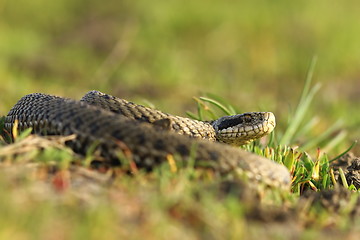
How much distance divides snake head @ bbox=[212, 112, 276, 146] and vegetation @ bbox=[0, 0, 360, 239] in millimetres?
171

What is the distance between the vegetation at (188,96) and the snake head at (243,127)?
17cm

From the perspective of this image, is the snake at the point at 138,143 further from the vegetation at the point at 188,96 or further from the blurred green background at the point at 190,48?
the blurred green background at the point at 190,48

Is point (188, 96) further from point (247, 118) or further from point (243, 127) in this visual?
point (243, 127)

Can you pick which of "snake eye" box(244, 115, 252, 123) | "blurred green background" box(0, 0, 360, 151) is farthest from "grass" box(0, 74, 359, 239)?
"blurred green background" box(0, 0, 360, 151)

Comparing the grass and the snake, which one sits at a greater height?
the snake

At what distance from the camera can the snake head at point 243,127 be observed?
19.3 feet

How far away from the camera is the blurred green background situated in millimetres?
12031

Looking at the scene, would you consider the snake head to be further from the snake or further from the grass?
the grass

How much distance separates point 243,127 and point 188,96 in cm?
540

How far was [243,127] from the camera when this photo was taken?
5.89 meters

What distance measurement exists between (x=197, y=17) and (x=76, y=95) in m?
6.29

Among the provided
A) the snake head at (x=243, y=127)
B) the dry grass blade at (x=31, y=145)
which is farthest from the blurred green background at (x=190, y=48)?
the dry grass blade at (x=31, y=145)

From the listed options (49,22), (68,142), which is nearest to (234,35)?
(49,22)

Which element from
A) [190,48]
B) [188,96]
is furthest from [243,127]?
[190,48]
